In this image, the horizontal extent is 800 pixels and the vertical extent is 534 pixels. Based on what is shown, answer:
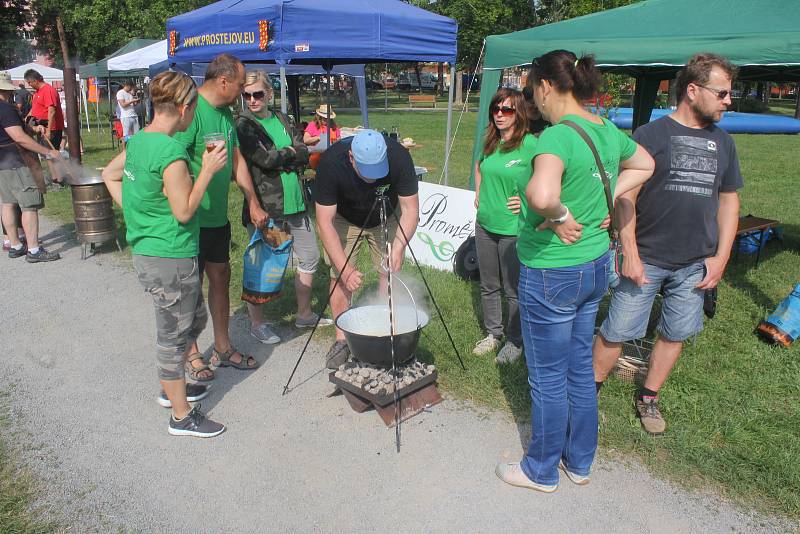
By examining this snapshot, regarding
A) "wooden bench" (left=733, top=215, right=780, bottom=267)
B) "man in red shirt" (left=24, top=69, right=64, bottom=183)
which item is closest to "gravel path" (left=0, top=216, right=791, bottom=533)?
"wooden bench" (left=733, top=215, right=780, bottom=267)

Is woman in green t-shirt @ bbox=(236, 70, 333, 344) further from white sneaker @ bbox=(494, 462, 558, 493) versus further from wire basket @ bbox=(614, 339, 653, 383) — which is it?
wire basket @ bbox=(614, 339, 653, 383)

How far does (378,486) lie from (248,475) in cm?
65

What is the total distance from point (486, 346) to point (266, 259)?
1.67m

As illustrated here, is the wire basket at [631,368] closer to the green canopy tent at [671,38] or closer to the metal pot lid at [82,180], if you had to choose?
the green canopy tent at [671,38]

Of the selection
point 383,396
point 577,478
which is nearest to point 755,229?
point 577,478

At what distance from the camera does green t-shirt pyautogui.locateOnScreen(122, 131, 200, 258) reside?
2.68 metres

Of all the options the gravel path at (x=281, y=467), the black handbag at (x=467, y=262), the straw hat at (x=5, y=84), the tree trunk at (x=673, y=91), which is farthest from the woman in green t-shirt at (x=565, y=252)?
the straw hat at (x=5, y=84)

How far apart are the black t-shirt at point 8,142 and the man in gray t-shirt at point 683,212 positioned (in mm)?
5964

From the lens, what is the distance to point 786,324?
425cm

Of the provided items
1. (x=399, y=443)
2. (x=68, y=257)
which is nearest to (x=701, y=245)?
(x=399, y=443)

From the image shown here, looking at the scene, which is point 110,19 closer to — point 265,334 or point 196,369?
point 265,334

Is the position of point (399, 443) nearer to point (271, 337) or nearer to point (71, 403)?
point (271, 337)

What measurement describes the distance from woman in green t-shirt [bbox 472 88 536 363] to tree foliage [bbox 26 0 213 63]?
2919 centimetres

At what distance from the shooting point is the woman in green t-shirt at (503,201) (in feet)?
12.2
